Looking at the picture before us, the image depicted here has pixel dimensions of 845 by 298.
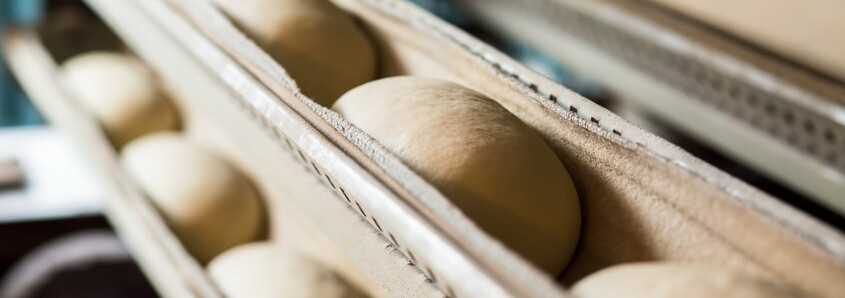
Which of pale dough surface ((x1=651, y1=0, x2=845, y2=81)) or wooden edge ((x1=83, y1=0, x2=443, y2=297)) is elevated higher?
wooden edge ((x1=83, y1=0, x2=443, y2=297))

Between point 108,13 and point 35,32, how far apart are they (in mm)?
704

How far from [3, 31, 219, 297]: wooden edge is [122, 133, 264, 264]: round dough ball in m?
0.05

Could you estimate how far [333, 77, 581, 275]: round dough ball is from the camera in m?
0.70

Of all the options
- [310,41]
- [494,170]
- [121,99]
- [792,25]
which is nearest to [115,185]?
[121,99]

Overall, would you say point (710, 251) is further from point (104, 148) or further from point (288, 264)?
point (104, 148)

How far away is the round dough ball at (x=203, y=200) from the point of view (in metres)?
1.36

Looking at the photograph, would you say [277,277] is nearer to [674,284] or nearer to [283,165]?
[283,165]

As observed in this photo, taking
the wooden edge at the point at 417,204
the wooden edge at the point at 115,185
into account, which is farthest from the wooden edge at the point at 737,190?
the wooden edge at the point at 115,185

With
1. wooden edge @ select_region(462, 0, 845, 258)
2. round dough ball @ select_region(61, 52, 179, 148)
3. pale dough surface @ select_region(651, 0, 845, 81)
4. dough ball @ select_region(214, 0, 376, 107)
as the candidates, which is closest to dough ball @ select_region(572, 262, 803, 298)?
wooden edge @ select_region(462, 0, 845, 258)

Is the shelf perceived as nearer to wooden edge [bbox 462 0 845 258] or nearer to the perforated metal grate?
the perforated metal grate

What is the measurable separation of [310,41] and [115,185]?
24.7 inches

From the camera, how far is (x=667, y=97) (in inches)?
55.2

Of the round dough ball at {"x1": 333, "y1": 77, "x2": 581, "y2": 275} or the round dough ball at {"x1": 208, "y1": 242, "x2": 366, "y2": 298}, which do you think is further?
the round dough ball at {"x1": 208, "y1": 242, "x2": 366, "y2": 298}

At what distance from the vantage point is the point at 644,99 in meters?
1.47
